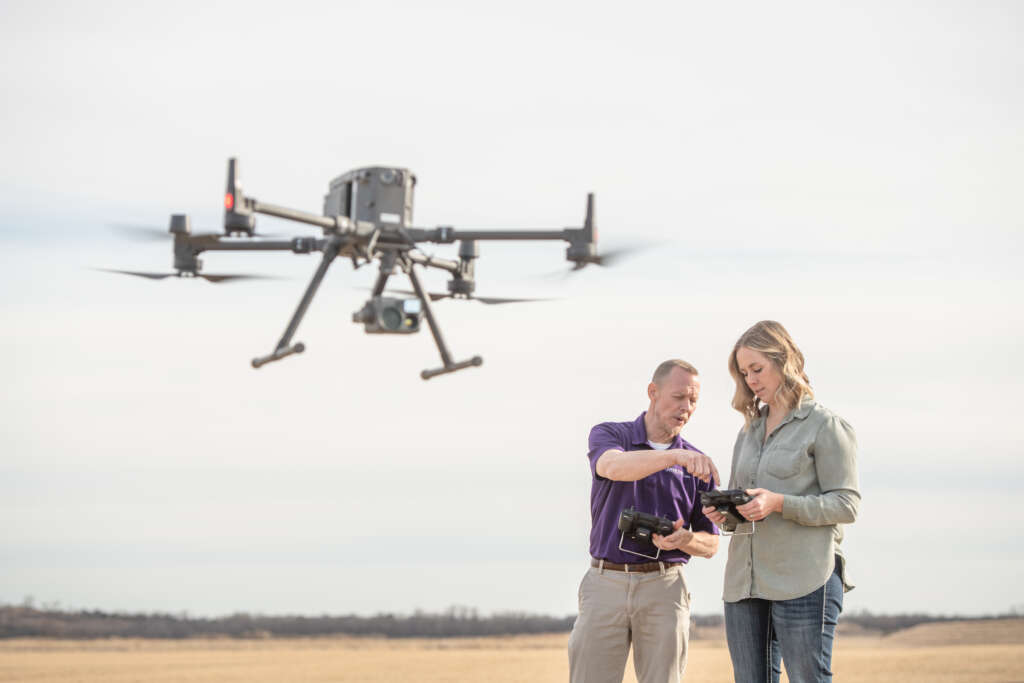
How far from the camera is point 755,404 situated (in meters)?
4.32

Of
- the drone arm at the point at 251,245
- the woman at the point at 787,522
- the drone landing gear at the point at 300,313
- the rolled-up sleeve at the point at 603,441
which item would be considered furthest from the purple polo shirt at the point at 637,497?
the drone arm at the point at 251,245

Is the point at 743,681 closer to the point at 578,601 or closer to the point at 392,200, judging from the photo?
the point at 578,601

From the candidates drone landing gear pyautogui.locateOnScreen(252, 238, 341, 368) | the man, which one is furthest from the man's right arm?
drone landing gear pyautogui.locateOnScreen(252, 238, 341, 368)

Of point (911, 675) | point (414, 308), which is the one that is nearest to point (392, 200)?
point (414, 308)

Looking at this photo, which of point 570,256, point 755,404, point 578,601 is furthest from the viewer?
point 570,256

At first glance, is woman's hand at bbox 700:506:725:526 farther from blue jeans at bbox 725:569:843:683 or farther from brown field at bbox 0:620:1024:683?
brown field at bbox 0:620:1024:683

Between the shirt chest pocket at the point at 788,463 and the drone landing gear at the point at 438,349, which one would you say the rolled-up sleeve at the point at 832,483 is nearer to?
the shirt chest pocket at the point at 788,463

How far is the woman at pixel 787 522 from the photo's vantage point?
13.1 ft

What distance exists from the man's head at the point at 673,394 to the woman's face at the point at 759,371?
0.26 meters

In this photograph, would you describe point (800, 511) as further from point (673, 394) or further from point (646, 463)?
point (673, 394)

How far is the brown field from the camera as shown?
1258 centimetres

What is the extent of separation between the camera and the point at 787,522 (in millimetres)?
4090

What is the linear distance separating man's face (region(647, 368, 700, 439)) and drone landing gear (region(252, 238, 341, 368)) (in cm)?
621

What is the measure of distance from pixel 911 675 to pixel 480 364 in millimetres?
5503
